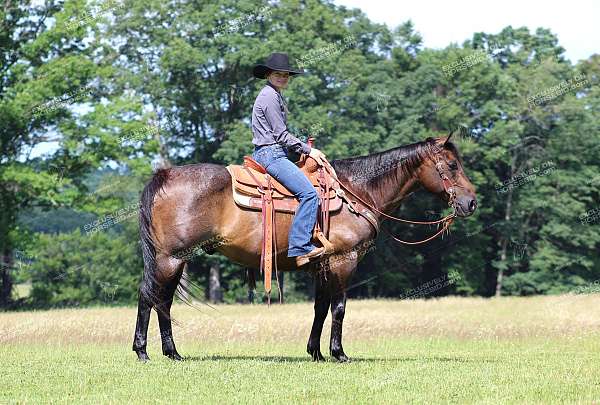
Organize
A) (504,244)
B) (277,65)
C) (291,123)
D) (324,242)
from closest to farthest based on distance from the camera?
(324,242), (277,65), (291,123), (504,244)

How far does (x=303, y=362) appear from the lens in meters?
11.4

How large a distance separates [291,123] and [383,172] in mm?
28348

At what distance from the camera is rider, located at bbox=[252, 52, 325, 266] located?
447 inches

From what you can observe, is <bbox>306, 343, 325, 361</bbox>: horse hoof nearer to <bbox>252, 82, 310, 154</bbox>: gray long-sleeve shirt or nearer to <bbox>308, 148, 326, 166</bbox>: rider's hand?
<bbox>308, 148, 326, 166</bbox>: rider's hand

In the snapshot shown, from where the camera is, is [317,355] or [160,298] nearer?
[160,298]

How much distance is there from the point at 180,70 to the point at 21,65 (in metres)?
10.2

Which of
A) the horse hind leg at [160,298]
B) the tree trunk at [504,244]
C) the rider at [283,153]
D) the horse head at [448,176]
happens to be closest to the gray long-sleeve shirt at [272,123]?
the rider at [283,153]

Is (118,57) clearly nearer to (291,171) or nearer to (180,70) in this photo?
(180,70)

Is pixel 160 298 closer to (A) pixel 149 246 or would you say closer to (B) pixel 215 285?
(A) pixel 149 246

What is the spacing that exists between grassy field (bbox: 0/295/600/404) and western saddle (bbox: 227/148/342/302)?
4.95ft

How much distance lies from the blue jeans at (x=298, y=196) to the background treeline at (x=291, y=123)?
21708mm

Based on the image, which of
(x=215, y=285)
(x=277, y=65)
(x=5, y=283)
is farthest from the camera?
(x=215, y=285)

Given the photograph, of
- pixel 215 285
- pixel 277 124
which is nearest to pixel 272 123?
pixel 277 124

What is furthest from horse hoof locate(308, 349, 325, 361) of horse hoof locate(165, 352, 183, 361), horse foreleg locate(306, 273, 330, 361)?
horse hoof locate(165, 352, 183, 361)
